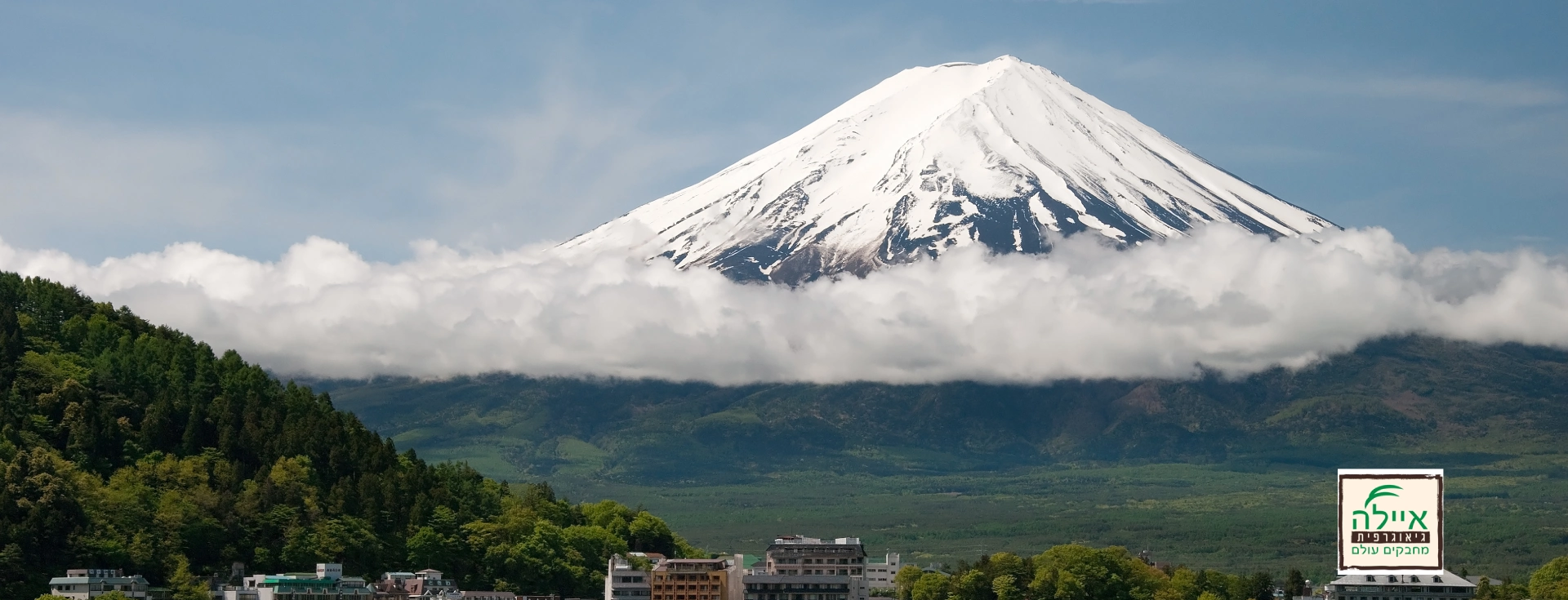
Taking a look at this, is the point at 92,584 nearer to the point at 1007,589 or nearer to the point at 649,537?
the point at 649,537

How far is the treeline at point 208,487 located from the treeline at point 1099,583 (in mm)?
18575

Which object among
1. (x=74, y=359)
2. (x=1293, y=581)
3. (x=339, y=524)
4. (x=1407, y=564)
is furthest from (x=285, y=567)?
(x=1407, y=564)

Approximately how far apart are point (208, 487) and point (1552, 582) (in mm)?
66487

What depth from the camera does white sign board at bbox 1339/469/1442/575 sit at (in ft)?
168

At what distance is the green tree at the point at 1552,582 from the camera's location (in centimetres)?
10931

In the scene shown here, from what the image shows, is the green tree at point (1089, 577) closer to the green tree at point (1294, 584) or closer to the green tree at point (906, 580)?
the green tree at point (1294, 584)

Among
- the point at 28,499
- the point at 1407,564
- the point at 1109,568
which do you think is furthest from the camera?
the point at 1109,568

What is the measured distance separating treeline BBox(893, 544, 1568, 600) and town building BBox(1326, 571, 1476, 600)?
108 feet

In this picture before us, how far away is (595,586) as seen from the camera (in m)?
111

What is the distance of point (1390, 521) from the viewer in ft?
171

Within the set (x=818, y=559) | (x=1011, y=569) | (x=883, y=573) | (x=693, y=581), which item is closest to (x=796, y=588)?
(x=693, y=581)

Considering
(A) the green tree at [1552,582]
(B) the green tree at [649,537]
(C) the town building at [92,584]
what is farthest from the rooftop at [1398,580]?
(B) the green tree at [649,537]

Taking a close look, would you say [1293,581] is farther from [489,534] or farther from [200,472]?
[200,472]

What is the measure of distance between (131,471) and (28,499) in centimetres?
1047
